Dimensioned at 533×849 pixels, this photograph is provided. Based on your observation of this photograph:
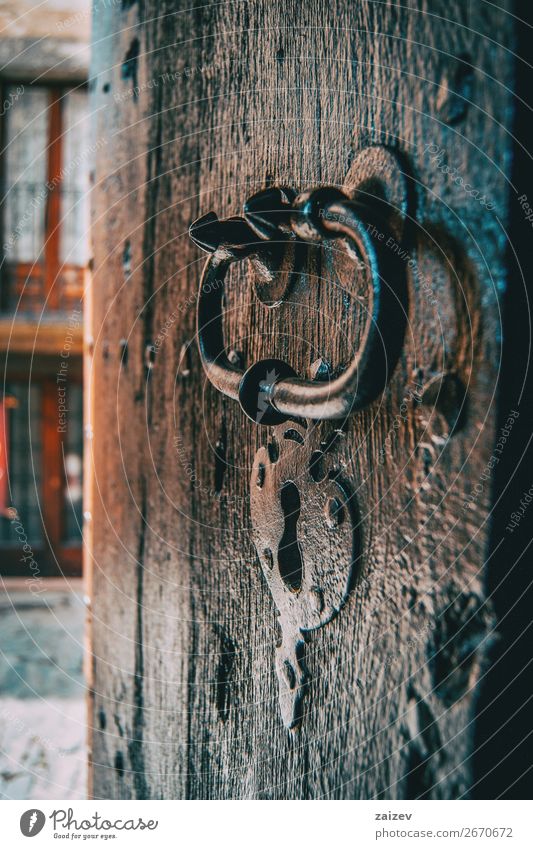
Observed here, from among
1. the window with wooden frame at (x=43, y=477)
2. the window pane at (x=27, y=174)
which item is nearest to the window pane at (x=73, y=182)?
the window pane at (x=27, y=174)

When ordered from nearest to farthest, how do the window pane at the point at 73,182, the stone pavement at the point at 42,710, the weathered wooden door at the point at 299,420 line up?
the weathered wooden door at the point at 299,420
the stone pavement at the point at 42,710
the window pane at the point at 73,182

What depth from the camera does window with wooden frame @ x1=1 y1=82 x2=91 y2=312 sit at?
3.20 metres

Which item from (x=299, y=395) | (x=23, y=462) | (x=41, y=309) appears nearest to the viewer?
(x=299, y=395)

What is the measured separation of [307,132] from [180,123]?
0.13 meters

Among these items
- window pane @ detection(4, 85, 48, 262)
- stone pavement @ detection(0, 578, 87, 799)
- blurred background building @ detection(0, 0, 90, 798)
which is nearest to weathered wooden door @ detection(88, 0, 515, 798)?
stone pavement @ detection(0, 578, 87, 799)

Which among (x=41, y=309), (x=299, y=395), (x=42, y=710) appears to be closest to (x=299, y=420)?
(x=299, y=395)

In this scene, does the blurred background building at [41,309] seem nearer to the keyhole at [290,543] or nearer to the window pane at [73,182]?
the window pane at [73,182]

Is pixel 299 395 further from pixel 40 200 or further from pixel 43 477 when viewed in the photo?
pixel 40 200

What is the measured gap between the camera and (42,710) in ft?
6.17

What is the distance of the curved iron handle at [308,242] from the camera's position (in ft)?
0.73

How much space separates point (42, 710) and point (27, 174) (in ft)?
9.15

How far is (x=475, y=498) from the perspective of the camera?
207 mm

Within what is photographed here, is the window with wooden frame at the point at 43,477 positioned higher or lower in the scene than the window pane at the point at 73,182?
lower

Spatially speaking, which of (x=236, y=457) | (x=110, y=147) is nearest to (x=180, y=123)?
(x=110, y=147)
